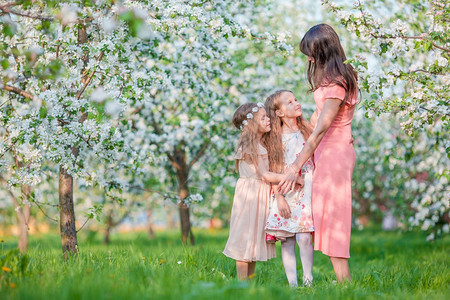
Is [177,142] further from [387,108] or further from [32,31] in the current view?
[387,108]

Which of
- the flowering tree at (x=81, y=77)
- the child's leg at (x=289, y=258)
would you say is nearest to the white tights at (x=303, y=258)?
the child's leg at (x=289, y=258)

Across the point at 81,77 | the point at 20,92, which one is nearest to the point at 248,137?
the point at 81,77

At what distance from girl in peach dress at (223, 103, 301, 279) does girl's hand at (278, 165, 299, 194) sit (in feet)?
0.45

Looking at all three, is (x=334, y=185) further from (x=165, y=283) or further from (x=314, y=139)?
(x=165, y=283)

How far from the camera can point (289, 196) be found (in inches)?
179

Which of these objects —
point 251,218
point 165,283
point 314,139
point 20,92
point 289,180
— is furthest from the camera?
point 20,92

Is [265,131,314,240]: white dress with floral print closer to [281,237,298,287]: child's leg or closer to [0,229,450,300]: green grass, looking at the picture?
[281,237,298,287]: child's leg

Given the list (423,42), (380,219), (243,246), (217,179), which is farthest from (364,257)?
(380,219)

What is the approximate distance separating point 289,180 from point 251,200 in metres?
0.50

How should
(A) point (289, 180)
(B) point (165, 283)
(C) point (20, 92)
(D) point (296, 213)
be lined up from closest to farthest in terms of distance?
(B) point (165, 283) → (A) point (289, 180) → (D) point (296, 213) → (C) point (20, 92)

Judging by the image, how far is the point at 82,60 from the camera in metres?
5.03

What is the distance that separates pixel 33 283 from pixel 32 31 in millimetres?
3012

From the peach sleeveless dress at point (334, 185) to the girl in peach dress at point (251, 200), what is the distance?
1.39 feet

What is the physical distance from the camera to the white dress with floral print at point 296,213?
4.44 metres
